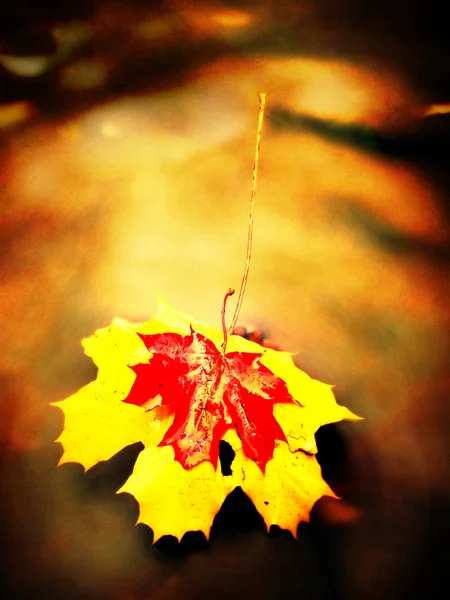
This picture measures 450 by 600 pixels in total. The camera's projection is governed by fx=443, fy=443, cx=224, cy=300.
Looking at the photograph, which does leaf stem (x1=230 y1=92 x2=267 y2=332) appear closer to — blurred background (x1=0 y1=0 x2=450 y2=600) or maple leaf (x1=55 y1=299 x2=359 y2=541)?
blurred background (x1=0 y1=0 x2=450 y2=600)

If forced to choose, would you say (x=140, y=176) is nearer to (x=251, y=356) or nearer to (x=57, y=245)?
(x=57, y=245)

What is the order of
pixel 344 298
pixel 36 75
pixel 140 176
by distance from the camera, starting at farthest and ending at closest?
pixel 36 75 < pixel 140 176 < pixel 344 298

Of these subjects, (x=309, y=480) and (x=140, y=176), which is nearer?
(x=309, y=480)

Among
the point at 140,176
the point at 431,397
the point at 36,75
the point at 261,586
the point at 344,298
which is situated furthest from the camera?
the point at 36,75

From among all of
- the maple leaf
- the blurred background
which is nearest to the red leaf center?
the maple leaf

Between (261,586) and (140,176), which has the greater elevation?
(140,176)

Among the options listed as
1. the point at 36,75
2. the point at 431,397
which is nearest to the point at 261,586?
the point at 431,397

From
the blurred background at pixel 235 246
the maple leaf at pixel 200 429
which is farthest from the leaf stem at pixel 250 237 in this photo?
the maple leaf at pixel 200 429

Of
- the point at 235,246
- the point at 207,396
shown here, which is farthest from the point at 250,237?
the point at 207,396
